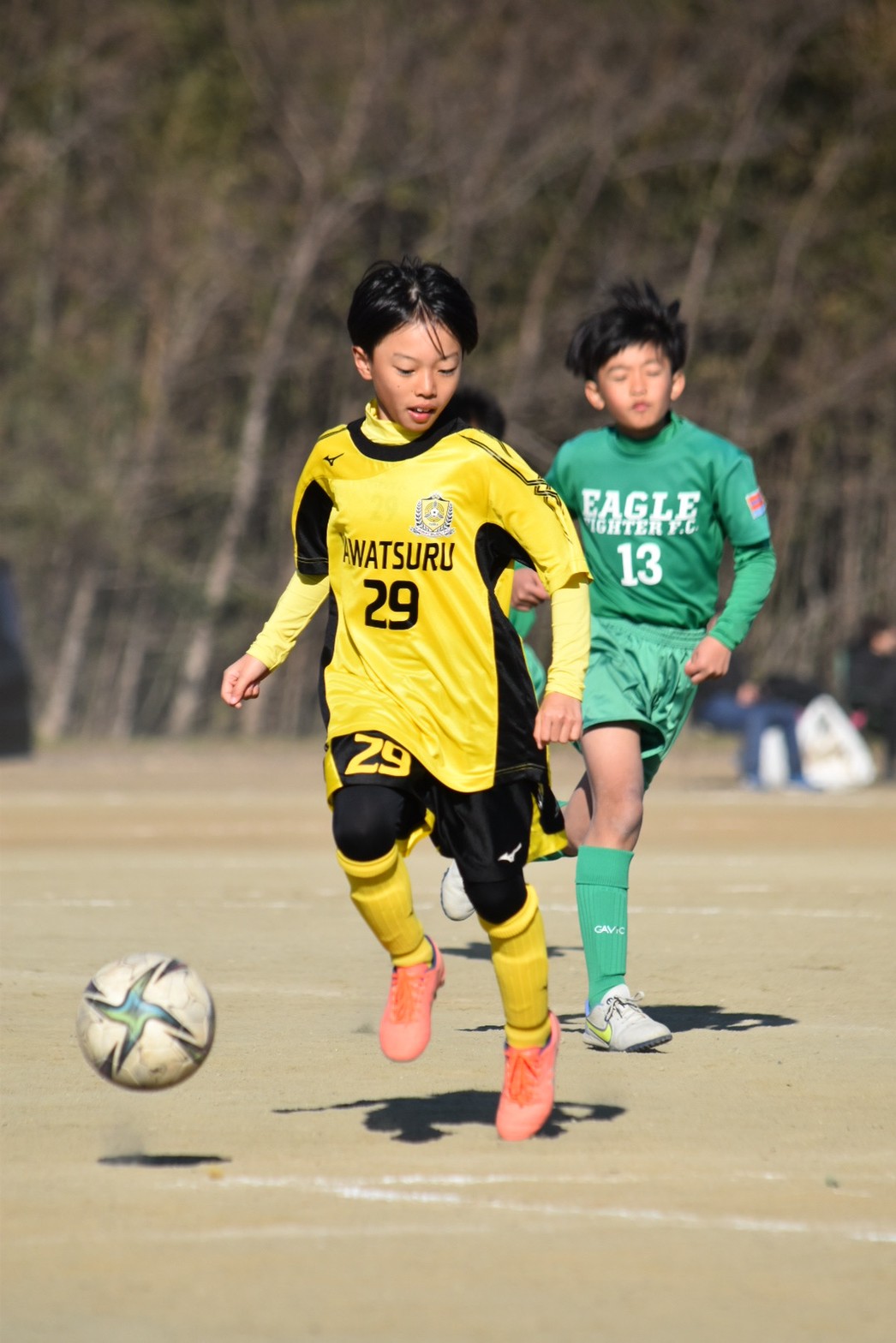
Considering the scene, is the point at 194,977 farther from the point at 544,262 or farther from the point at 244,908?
the point at 544,262

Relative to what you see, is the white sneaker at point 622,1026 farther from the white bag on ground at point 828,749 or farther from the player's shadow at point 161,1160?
the white bag on ground at point 828,749

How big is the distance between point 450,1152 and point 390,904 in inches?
24.8

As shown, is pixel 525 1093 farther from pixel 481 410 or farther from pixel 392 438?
pixel 481 410

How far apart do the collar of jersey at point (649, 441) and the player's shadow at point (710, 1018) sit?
173 centimetres

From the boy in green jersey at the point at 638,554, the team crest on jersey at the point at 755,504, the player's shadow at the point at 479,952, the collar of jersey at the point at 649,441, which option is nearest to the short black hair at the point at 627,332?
the boy in green jersey at the point at 638,554

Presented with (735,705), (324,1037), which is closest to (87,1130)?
(324,1037)

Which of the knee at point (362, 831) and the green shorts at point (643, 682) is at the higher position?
the green shorts at point (643, 682)

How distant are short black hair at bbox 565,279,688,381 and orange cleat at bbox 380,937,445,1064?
216 cm

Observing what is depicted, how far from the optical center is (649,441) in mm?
6438

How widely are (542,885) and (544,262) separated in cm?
1603

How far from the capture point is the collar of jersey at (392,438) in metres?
4.93

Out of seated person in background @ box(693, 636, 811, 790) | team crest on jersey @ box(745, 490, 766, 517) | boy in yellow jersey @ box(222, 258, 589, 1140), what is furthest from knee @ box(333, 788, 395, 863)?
seated person in background @ box(693, 636, 811, 790)

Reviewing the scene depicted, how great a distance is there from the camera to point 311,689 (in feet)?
89.6

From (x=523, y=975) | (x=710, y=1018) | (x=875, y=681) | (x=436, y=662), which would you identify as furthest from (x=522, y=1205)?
(x=875, y=681)
